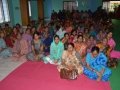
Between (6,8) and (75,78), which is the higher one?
(6,8)

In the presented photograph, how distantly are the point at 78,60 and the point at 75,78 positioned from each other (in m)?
0.67

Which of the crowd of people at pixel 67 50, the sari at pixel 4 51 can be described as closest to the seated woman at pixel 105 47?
the crowd of people at pixel 67 50

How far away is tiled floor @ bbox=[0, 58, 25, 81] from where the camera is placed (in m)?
4.77

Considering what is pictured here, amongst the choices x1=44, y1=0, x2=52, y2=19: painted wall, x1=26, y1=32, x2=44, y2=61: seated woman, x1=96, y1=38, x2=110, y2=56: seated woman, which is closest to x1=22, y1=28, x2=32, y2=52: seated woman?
x1=26, y1=32, x2=44, y2=61: seated woman

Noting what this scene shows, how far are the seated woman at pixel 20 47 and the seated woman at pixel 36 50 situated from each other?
1.04 feet

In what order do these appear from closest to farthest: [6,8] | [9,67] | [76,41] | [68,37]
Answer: [9,67] → [76,41] → [68,37] → [6,8]

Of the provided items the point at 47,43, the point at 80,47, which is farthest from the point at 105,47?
the point at 47,43

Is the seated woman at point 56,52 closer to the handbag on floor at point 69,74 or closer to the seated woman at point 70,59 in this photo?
the seated woman at point 70,59

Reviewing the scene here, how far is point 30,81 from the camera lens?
428 cm

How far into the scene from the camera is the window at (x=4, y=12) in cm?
917

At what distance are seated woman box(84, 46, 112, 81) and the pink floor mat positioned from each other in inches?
5.6

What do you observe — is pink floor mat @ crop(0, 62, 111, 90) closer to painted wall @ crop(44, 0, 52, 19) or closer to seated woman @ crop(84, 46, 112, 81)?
seated woman @ crop(84, 46, 112, 81)

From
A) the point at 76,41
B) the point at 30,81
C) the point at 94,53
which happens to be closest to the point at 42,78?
the point at 30,81

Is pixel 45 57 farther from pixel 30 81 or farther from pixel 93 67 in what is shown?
pixel 93 67
